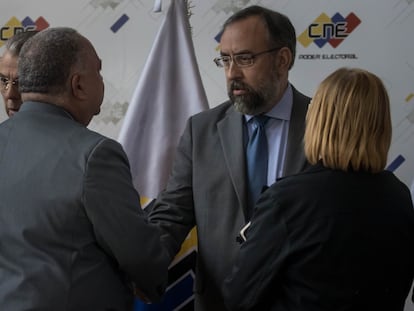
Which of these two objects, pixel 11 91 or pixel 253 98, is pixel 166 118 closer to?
pixel 253 98

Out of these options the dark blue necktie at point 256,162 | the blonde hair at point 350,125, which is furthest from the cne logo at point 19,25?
the blonde hair at point 350,125

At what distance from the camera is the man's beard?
1.66 metres

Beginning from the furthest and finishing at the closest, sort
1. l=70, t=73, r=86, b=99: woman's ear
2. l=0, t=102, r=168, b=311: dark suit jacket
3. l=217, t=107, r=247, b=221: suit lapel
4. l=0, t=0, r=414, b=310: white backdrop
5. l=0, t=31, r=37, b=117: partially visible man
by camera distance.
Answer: l=0, t=0, r=414, b=310: white backdrop < l=0, t=31, r=37, b=117: partially visible man < l=217, t=107, r=247, b=221: suit lapel < l=70, t=73, r=86, b=99: woman's ear < l=0, t=102, r=168, b=311: dark suit jacket

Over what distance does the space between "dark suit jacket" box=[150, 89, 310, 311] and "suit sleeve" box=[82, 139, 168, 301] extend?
341mm

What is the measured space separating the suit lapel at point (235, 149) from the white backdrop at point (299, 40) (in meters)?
0.83

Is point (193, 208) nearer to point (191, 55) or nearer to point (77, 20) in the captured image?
point (191, 55)

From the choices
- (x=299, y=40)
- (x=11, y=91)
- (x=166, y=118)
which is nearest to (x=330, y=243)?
(x=166, y=118)

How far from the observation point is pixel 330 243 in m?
1.12

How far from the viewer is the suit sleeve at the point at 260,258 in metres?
1.16

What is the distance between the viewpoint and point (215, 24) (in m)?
2.51

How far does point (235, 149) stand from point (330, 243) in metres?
0.56

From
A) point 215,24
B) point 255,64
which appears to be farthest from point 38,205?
point 215,24

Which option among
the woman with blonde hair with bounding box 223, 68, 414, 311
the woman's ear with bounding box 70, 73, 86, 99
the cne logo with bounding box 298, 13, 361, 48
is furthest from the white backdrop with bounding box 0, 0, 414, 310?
the woman's ear with bounding box 70, 73, 86, 99

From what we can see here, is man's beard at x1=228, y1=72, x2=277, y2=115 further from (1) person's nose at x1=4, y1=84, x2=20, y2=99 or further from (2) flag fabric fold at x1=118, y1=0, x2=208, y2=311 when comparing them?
(1) person's nose at x1=4, y1=84, x2=20, y2=99
